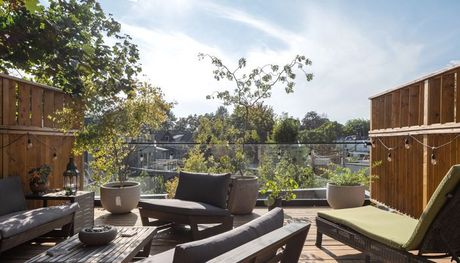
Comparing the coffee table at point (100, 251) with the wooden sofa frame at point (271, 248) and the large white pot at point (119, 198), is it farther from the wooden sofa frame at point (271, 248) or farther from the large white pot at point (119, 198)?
the large white pot at point (119, 198)

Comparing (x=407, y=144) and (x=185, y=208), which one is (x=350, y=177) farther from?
(x=185, y=208)

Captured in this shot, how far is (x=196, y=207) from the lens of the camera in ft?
13.3

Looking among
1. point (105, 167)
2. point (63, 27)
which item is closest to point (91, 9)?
point (63, 27)

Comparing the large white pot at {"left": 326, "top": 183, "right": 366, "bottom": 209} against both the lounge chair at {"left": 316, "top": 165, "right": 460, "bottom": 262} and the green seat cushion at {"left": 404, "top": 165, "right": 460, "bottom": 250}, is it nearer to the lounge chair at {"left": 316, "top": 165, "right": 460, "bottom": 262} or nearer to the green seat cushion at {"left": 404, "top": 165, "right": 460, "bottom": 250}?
the lounge chair at {"left": 316, "top": 165, "right": 460, "bottom": 262}

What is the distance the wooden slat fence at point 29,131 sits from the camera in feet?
14.1

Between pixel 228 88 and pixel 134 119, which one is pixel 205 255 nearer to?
pixel 134 119

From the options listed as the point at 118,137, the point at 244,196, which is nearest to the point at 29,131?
the point at 118,137

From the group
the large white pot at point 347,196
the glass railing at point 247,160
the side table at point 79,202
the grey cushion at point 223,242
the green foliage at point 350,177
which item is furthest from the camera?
the glass railing at point 247,160

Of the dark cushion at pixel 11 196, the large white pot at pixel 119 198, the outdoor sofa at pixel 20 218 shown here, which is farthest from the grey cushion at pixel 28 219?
the large white pot at pixel 119 198

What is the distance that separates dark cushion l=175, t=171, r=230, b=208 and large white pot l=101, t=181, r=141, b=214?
1089mm

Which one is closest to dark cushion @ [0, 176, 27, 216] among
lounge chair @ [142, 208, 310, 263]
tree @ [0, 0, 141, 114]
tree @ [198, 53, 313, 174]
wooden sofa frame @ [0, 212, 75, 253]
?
wooden sofa frame @ [0, 212, 75, 253]

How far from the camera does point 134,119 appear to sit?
5.38 m

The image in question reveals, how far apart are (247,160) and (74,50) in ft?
12.6

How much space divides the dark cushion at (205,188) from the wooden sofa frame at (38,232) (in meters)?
1.30
